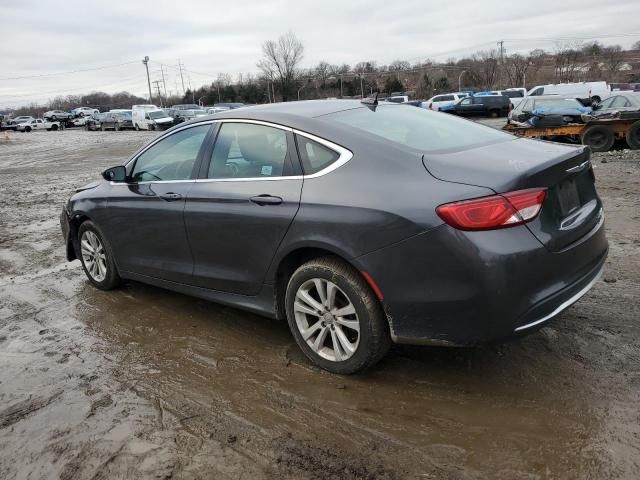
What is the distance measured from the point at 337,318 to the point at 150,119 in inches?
1735

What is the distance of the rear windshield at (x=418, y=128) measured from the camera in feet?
11.2

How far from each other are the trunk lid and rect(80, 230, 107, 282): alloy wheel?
3472 mm

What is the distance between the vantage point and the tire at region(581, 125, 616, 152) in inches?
541

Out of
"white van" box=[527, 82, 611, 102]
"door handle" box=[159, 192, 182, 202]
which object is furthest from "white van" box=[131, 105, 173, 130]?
"door handle" box=[159, 192, 182, 202]

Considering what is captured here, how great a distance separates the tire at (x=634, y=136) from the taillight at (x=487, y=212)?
1278 cm

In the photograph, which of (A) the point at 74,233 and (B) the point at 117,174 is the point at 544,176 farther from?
(A) the point at 74,233

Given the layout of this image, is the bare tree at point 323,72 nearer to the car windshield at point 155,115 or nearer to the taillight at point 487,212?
the car windshield at point 155,115

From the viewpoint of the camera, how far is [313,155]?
3436mm

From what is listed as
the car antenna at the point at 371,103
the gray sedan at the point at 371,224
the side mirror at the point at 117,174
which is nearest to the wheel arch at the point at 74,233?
the side mirror at the point at 117,174

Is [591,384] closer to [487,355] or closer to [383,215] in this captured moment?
[487,355]

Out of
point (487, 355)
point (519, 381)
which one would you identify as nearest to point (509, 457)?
point (519, 381)

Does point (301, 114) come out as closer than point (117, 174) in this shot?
Yes

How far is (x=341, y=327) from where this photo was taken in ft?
11.0

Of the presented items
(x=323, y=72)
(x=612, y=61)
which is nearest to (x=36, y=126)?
(x=323, y=72)
